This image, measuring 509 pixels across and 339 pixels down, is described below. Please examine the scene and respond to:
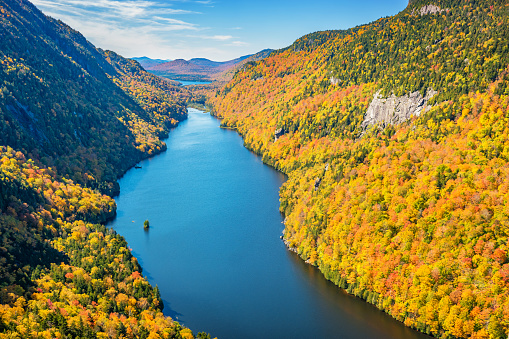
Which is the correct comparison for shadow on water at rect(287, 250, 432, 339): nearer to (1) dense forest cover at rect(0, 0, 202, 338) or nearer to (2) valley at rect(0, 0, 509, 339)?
(2) valley at rect(0, 0, 509, 339)

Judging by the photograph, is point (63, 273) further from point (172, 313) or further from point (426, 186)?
point (426, 186)

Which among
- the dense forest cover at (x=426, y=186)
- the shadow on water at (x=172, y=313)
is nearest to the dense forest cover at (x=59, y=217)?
the shadow on water at (x=172, y=313)

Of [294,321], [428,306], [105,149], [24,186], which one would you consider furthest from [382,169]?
[105,149]

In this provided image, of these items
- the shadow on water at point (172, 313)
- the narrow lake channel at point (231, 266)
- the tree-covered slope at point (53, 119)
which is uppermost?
the tree-covered slope at point (53, 119)

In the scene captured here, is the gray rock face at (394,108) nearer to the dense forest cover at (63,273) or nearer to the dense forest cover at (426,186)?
the dense forest cover at (426,186)

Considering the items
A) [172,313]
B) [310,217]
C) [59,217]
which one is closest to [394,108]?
[310,217]

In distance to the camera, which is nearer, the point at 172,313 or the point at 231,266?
the point at 172,313
